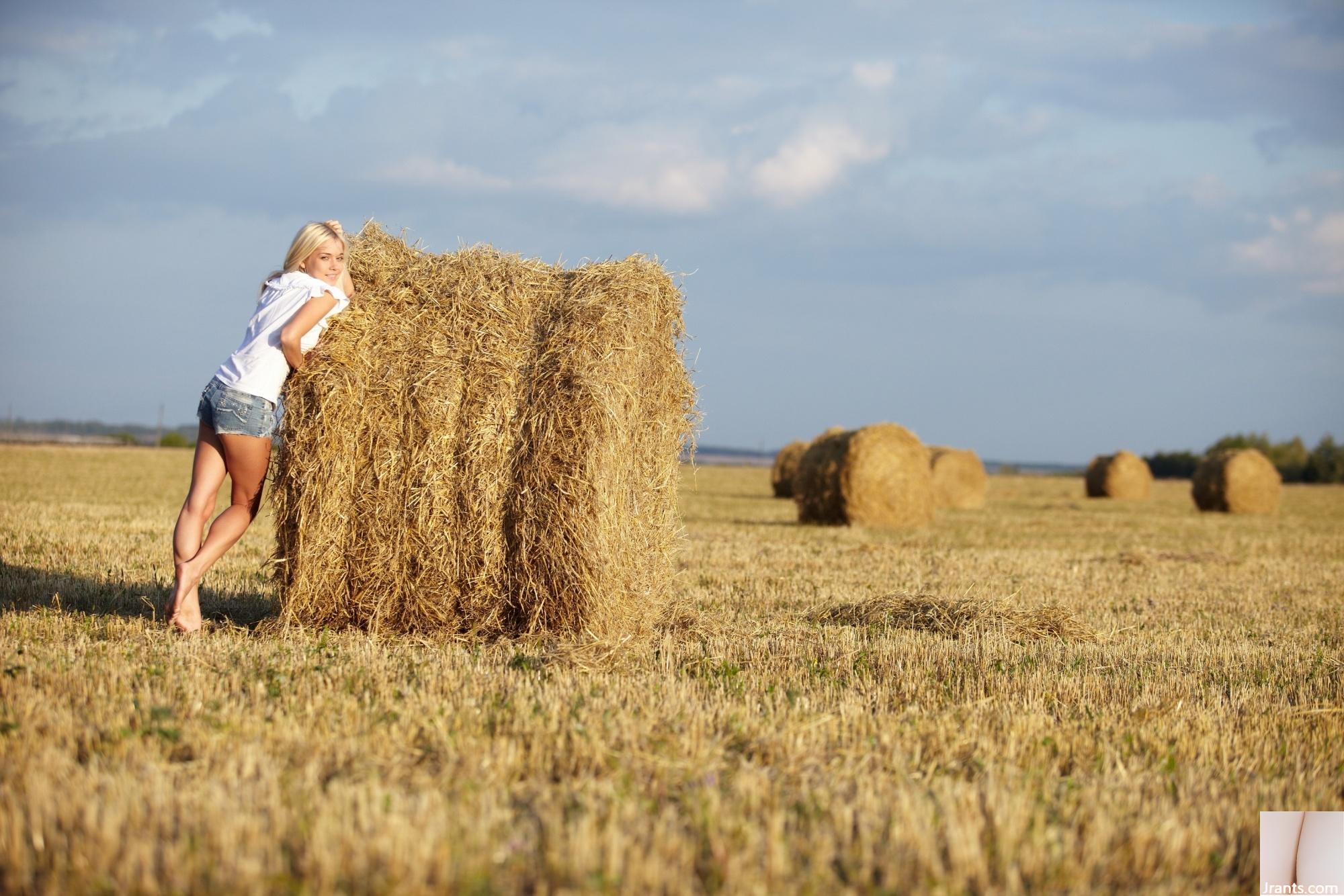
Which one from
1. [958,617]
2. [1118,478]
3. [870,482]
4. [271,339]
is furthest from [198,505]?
[1118,478]

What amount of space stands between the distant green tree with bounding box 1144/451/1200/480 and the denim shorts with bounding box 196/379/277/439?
63792mm

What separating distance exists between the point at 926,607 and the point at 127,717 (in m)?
5.03

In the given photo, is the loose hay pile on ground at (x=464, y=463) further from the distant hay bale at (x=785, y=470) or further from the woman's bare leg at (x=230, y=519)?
the distant hay bale at (x=785, y=470)

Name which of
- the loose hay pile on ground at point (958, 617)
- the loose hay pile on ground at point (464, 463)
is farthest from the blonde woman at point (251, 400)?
the loose hay pile on ground at point (958, 617)

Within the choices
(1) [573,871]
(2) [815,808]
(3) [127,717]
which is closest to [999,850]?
(2) [815,808]

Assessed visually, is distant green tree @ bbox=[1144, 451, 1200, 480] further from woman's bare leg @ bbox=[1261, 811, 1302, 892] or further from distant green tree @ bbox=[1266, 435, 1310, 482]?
woman's bare leg @ bbox=[1261, 811, 1302, 892]

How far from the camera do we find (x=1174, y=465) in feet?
210

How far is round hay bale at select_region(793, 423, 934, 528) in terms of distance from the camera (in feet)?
57.5

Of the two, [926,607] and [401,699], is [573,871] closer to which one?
[401,699]

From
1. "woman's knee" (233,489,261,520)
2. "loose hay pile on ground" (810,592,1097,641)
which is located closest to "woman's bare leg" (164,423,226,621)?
"woman's knee" (233,489,261,520)

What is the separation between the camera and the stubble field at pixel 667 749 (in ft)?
9.30

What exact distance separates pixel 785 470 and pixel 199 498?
75.4ft

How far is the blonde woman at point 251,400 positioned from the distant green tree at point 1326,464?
5499 centimetres

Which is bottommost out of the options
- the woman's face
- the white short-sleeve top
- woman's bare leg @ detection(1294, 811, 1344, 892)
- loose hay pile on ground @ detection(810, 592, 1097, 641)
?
woman's bare leg @ detection(1294, 811, 1344, 892)
